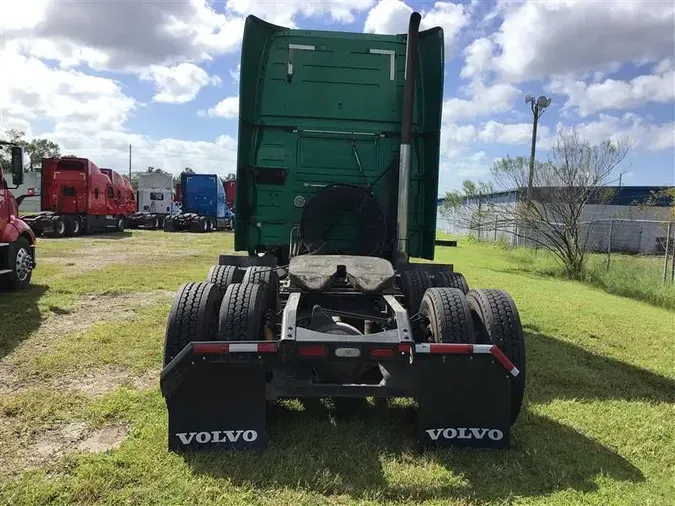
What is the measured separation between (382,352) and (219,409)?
1070 mm

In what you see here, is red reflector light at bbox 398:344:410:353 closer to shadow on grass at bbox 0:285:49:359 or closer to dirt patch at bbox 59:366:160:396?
dirt patch at bbox 59:366:160:396

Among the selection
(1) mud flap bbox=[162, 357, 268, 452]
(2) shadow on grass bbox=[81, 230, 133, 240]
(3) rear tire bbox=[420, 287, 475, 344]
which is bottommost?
(2) shadow on grass bbox=[81, 230, 133, 240]

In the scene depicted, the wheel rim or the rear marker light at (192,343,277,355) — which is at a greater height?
the rear marker light at (192,343,277,355)

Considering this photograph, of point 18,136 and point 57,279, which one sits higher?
point 18,136

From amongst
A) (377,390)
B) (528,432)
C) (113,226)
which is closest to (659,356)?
(528,432)

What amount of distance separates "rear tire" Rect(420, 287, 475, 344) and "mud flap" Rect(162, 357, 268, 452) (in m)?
1.16

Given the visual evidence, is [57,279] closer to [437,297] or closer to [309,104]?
[309,104]

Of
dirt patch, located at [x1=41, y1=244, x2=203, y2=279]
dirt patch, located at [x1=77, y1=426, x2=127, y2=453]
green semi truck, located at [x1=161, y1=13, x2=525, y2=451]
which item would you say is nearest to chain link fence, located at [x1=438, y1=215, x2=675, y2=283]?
green semi truck, located at [x1=161, y1=13, x2=525, y2=451]

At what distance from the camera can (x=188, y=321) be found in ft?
12.2

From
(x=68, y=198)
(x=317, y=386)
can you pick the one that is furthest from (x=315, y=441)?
(x=68, y=198)

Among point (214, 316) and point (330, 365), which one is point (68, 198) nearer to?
point (214, 316)

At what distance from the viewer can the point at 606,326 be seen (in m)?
8.30

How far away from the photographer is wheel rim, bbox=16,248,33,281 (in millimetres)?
9375

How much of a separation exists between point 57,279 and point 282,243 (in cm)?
649
